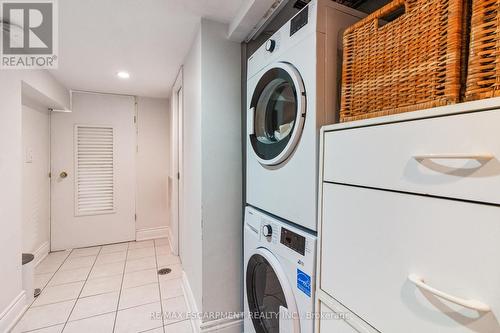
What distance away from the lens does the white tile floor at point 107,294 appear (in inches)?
70.1

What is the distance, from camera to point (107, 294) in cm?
216

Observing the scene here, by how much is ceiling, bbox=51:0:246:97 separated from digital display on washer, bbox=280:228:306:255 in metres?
1.34

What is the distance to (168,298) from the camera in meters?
2.12

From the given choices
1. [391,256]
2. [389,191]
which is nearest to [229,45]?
[389,191]

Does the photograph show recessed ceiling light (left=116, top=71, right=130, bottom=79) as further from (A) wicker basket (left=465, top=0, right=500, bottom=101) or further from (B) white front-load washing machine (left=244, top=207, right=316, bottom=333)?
(A) wicker basket (left=465, top=0, right=500, bottom=101)

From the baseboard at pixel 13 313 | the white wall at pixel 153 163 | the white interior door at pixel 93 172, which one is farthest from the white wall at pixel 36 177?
the white wall at pixel 153 163

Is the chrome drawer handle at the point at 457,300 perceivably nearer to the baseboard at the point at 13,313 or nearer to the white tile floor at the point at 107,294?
the white tile floor at the point at 107,294

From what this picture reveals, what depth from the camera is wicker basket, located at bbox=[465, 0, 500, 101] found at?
1.64 ft

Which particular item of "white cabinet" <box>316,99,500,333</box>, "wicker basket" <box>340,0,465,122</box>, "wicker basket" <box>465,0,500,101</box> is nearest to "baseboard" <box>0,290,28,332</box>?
"white cabinet" <box>316,99,500,333</box>

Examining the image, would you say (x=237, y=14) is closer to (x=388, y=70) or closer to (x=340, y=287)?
(x=388, y=70)

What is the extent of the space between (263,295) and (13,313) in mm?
1948

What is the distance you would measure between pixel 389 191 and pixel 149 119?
11.8 feet

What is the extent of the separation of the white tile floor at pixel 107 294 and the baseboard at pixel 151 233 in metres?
0.40
